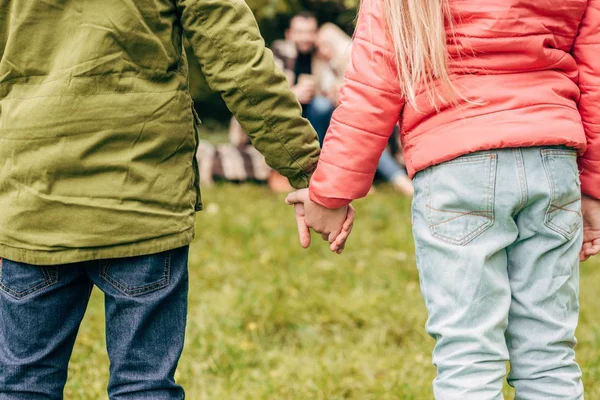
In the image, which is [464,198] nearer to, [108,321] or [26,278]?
[108,321]

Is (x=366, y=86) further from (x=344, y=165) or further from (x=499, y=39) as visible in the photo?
(x=499, y=39)

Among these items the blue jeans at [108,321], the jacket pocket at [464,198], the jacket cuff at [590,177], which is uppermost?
the jacket pocket at [464,198]

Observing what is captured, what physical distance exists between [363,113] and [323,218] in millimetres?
345

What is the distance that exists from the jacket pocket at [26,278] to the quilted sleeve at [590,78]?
1258 mm

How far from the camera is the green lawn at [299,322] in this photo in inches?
108

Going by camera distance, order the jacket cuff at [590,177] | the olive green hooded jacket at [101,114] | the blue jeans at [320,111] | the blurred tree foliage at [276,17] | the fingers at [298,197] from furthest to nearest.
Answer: the blurred tree foliage at [276,17]
the blue jeans at [320,111]
the fingers at [298,197]
the jacket cuff at [590,177]
the olive green hooded jacket at [101,114]

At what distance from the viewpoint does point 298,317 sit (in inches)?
131

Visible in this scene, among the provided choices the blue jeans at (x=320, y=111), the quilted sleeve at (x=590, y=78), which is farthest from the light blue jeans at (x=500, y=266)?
the blue jeans at (x=320, y=111)

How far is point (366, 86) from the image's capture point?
1.82m

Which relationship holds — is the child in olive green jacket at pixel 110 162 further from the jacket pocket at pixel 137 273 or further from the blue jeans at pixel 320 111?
the blue jeans at pixel 320 111

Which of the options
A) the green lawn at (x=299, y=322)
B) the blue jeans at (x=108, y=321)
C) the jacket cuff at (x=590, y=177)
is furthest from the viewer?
the green lawn at (x=299, y=322)

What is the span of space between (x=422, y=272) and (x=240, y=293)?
1712 mm

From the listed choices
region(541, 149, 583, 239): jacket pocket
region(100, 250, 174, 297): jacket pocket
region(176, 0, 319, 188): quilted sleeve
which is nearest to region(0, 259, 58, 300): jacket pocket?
region(100, 250, 174, 297): jacket pocket

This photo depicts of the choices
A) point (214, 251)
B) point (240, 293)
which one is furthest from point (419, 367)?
point (214, 251)
